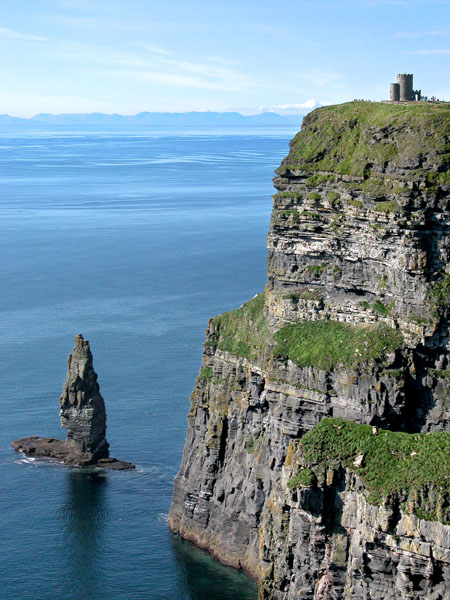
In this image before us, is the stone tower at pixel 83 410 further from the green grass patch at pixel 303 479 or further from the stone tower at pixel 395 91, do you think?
the green grass patch at pixel 303 479

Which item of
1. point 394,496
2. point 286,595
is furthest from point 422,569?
point 286,595

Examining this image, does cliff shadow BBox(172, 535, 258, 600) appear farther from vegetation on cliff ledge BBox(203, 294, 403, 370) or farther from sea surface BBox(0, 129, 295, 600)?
vegetation on cliff ledge BBox(203, 294, 403, 370)

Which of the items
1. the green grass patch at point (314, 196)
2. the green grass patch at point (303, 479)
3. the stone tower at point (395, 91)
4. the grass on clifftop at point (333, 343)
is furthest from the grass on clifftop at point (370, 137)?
the green grass patch at point (303, 479)

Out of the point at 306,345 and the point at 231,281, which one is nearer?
the point at 306,345

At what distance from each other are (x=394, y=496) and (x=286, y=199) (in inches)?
1064

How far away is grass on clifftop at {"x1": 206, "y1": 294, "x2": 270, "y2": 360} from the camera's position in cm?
7594

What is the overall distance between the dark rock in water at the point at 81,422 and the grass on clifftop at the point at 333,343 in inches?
1203

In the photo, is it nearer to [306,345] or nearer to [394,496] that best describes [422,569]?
[394,496]

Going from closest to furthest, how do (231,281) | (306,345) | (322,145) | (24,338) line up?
(306,345), (322,145), (24,338), (231,281)

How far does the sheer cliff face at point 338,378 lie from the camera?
185ft

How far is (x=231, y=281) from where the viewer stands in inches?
6462

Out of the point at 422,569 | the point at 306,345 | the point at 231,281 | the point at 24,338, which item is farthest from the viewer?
the point at 231,281

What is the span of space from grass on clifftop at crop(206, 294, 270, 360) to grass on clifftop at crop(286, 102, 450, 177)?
1111 cm

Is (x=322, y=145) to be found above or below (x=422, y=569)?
above
